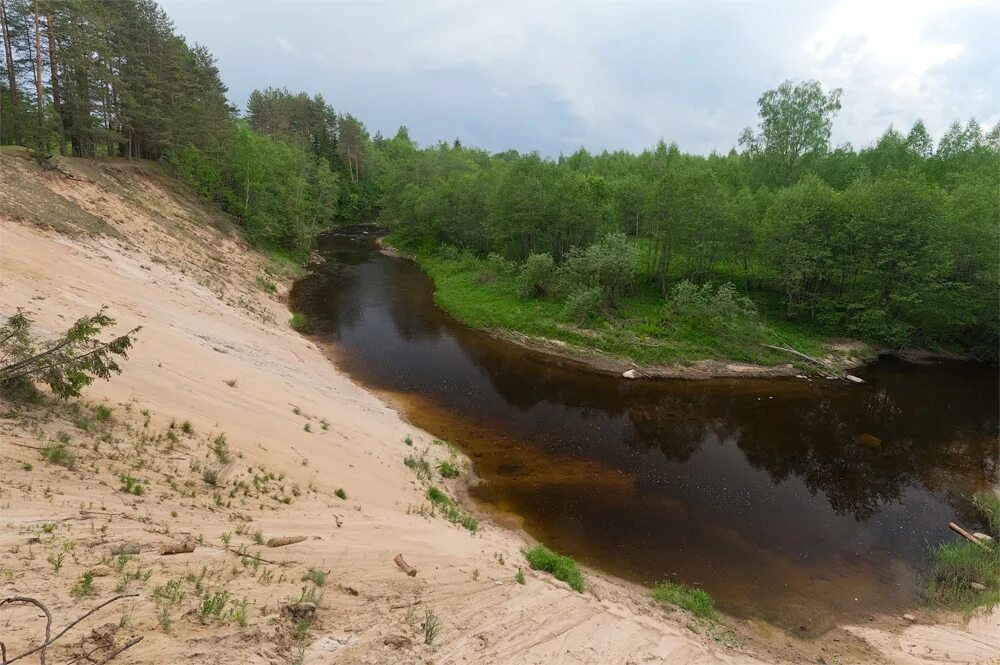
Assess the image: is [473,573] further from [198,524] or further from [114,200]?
[114,200]

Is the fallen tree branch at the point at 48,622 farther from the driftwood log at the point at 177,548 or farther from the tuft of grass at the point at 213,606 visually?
the driftwood log at the point at 177,548

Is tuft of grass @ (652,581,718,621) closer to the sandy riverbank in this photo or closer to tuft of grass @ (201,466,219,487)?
the sandy riverbank

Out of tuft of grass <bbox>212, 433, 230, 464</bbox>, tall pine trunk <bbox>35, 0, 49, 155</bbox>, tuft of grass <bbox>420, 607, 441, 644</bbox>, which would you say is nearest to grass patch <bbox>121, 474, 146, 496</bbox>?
tuft of grass <bbox>212, 433, 230, 464</bbox>

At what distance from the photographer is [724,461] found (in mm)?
20359

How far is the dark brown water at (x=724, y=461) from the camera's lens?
1423 cm

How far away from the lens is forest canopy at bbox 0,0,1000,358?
3192cm

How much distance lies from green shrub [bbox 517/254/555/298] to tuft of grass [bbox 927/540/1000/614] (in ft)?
89.1

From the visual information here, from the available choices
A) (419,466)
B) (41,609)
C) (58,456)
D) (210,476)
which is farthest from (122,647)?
(419,466)

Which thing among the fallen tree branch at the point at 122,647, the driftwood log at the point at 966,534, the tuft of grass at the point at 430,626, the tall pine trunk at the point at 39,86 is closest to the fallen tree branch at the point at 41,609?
the fallen tree branch at the point at 122,647

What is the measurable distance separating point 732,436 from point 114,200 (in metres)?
41.7

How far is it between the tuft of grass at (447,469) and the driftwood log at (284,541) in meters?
7.82

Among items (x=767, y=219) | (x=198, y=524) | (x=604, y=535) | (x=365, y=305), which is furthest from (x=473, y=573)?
(x=767, y=219)

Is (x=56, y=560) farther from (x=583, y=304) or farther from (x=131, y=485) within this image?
(x=583, y=304)

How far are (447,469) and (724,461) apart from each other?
11962 millimetres
